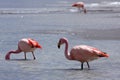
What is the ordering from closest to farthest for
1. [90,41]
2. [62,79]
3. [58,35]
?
[62,79], [90,41], [58,35]

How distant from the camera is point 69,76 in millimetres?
11469

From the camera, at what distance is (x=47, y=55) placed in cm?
1468

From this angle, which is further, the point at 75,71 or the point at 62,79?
the point at 75,71

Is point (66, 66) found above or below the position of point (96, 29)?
below

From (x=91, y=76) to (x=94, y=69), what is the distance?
3.07ft

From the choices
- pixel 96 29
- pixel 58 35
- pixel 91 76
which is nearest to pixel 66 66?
pixel 91 76

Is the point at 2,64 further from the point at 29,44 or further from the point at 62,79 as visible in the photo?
the point at 62,79

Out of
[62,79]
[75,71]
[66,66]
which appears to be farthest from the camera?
[66,66]

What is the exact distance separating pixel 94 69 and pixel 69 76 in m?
1.09

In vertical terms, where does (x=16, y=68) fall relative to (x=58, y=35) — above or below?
below

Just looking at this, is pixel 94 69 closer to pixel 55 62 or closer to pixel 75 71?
pixel 75 71

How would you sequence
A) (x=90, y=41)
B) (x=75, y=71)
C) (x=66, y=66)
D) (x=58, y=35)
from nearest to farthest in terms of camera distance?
1. (x=75, y=71)
2. (x=66, y=66)
3. (x=90, y=41)
4. (x=58, y=35)

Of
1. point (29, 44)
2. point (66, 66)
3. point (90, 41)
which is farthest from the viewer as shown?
point (90, 41)

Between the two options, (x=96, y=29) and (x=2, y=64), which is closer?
(x=2, y=64)
